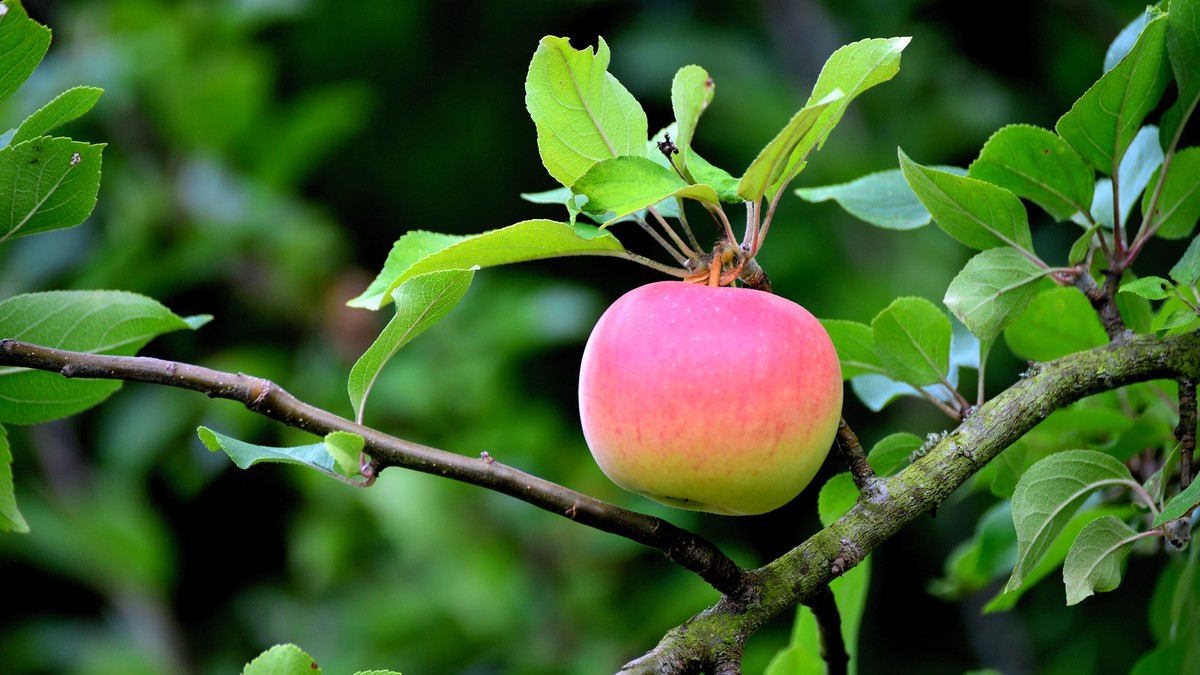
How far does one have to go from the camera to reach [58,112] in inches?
19.2

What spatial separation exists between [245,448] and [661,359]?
7.2 inches

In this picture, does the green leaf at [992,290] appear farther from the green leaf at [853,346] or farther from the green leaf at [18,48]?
the green leaf at [18,48]

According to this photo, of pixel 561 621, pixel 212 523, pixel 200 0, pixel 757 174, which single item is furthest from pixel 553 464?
pixel 757 174

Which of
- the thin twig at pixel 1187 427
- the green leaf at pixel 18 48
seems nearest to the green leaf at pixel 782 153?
the thin twig at pixel 1187 427

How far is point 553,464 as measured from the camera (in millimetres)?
1731

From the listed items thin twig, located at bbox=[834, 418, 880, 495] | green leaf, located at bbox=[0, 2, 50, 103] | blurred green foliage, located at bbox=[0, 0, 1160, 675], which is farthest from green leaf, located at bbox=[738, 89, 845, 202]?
blurred green foliage, located at bbox=[0, 0, 1160, 675]

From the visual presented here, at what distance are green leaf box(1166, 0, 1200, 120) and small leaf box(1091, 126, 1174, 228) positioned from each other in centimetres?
8

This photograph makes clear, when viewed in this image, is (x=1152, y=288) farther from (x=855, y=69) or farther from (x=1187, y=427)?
(x=855, y=69)

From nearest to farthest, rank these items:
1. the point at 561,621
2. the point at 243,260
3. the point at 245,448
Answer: the point at 245,448
the point at 561,621
the point at 243,260

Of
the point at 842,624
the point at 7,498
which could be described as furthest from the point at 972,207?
the point at 7,498

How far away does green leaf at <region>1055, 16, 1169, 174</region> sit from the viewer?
1.70 ft

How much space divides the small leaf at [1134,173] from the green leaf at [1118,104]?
0.26 ft

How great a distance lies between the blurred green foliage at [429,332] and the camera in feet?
5.36

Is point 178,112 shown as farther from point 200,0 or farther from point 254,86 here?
point 200,0
